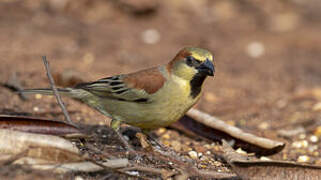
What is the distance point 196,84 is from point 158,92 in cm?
39

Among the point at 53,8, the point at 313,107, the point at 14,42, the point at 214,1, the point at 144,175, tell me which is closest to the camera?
the point at 144,175

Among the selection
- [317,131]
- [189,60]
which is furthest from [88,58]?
[317,131]

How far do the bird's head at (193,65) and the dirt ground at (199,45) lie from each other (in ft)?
2.76

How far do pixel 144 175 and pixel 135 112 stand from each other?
1.00 metres

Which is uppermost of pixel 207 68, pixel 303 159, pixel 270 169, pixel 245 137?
pixel 207 68

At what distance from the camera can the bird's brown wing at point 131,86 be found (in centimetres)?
481

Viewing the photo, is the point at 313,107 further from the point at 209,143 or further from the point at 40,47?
the point at 40,47

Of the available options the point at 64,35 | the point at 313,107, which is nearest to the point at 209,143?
the point at 313,107

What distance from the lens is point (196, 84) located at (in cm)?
482

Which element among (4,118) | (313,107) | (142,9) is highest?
(142,9)

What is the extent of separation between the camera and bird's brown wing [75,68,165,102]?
15.8 ft

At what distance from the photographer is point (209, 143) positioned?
5.46 meters

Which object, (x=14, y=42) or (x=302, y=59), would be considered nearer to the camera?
(x=14, y=42)

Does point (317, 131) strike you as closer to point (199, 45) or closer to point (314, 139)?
point (314, 139)
